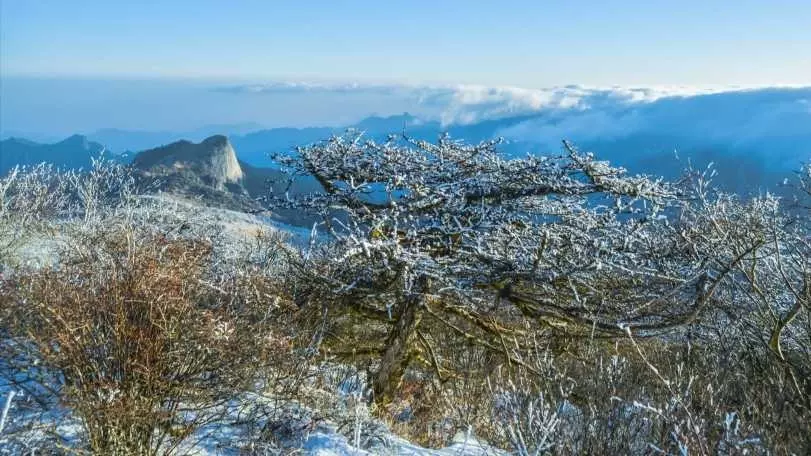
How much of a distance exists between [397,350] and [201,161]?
12831 cm

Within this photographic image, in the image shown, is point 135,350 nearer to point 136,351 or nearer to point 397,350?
point 136,351

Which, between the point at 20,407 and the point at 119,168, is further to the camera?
the point at 119,168

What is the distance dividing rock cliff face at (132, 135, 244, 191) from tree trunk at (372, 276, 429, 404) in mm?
94114

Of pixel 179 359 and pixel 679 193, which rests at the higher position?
pixel 679 193

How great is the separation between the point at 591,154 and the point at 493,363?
411 centimetres

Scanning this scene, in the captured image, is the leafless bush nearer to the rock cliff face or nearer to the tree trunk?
the tree trunk

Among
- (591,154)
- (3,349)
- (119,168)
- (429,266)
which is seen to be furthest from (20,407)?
(119,168)

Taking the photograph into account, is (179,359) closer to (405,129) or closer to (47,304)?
(47,304)

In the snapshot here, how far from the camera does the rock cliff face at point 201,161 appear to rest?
107m

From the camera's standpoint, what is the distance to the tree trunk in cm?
718

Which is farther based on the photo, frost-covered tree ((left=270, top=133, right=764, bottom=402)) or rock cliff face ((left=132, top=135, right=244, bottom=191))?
rock cliff face ((left=132, top=135, right=244, bottom=191))

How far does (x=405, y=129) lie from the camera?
7.95m

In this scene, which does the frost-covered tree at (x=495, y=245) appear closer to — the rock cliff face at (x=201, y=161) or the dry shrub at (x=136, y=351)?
the dry shrub at (x=136, y=351)

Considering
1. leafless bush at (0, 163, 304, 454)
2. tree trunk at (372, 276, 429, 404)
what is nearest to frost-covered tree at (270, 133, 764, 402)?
tree trunk at (372, 276, 429, 404)
